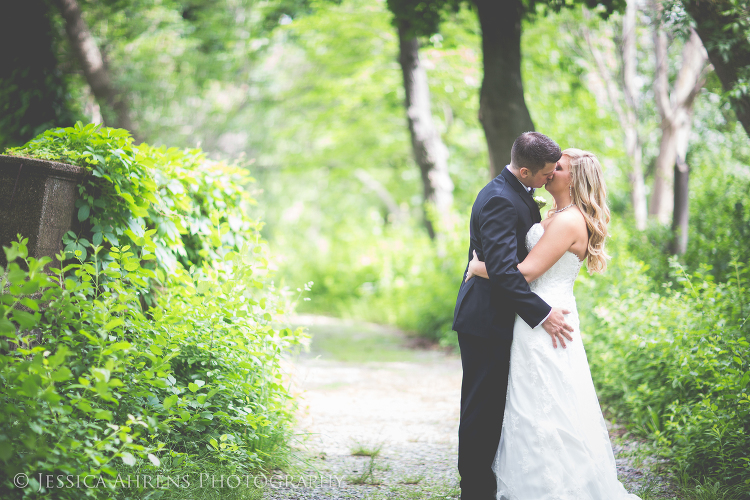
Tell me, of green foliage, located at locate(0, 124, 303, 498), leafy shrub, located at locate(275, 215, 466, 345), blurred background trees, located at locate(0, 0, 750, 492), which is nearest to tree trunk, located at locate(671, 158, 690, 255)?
blurred background trees, located at locate(0, 0, 750, 492)

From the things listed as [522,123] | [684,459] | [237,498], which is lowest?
[237,498]

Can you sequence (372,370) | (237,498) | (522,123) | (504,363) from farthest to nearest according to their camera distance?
(372,370)
(522,123)
(504,363)
(237,498)

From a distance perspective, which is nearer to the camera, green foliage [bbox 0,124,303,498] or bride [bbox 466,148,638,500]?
green foliage [bbox 0,124,303,498]

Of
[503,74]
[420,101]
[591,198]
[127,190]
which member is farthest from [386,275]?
[591,198]

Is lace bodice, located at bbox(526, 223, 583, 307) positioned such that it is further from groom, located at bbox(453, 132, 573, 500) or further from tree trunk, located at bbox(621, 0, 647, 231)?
tree trunk, located at bbox(621, 0, 647, 231)

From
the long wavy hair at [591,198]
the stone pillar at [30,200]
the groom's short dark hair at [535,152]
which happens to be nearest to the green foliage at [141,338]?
the stone pillar at [30,200]

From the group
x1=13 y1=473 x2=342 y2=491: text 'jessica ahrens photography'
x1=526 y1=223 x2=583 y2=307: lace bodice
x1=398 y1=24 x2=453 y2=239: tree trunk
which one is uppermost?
x1=398 y1=24 x2=453 y2=239: tree trunk

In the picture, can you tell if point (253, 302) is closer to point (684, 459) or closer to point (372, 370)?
point (684, 459)

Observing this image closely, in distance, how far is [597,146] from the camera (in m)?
13.8

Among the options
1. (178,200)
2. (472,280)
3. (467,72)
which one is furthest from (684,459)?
(467,72)

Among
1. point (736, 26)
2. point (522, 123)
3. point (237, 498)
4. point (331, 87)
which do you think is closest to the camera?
point (237, 498)

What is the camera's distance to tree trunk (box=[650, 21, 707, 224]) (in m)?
12.0

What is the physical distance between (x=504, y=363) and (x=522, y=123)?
12.7ft

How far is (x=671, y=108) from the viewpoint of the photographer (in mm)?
12648
